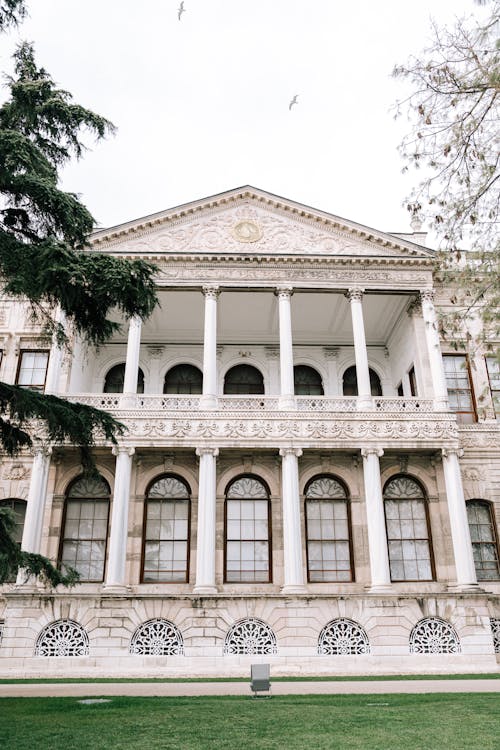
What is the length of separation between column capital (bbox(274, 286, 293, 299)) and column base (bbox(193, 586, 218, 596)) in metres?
9.63

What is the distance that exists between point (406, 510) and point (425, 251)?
28.9 feet

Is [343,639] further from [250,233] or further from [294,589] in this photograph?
[250,233]

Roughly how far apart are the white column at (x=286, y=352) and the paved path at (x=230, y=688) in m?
8.65

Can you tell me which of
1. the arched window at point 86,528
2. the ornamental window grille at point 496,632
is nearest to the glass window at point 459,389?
the ornamental window grille at point 496,632

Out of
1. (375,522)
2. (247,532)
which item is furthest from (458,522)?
(247,532)

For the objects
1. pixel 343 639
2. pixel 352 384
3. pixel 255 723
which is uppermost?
pixel 352 384

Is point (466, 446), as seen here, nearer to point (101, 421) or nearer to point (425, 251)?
point (425, 251)

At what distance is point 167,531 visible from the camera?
21.2m

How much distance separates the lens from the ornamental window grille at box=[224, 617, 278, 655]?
714 inches

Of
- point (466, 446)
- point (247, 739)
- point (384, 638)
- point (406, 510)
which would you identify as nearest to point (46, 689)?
point (247, 739)

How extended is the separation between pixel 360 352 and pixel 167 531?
334 inches

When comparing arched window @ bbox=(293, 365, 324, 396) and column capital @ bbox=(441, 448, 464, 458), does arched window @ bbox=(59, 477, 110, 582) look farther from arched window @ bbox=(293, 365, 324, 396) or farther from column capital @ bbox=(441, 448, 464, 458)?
column capital @ bbox=(441, 448, 464, 458)

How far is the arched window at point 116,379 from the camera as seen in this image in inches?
1000

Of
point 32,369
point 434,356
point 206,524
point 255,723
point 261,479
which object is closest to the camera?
point 255,723
